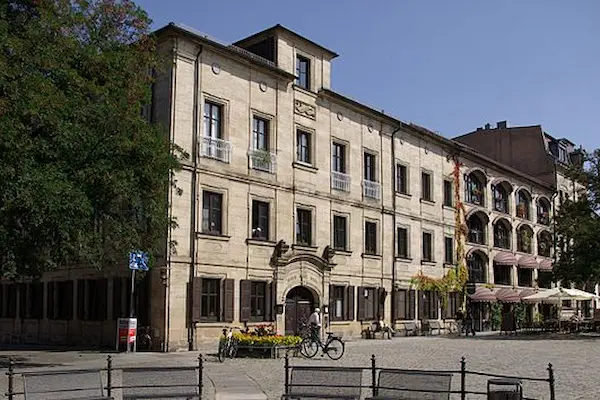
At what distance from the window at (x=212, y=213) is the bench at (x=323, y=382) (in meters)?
16.5

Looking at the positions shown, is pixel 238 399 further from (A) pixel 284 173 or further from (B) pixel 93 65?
(A) pixel 284 173

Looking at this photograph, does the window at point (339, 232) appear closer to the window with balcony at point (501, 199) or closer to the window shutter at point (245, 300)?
the window shutter at point (245, 300)

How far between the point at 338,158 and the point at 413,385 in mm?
24390

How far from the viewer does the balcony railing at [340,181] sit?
3429 cm

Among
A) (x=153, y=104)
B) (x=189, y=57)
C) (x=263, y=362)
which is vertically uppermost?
(x=189, y=57)

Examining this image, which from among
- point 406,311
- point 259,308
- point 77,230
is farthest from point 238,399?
point 406,311

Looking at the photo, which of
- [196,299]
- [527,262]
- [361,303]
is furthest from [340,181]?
[527,262]

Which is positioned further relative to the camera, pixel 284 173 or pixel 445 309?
pixel 445 309

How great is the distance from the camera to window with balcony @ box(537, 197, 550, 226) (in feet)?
185

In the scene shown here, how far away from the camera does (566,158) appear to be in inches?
2483

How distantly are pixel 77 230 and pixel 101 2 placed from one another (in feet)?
22.4

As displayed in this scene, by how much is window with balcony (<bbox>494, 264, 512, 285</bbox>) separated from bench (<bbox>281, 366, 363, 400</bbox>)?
130 feet

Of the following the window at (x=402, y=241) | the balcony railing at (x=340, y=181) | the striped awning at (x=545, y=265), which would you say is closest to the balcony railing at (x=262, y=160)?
the balcony railing at (x=340, y=181)

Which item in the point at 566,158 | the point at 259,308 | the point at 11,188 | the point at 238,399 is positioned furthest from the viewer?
the point at 566,158
